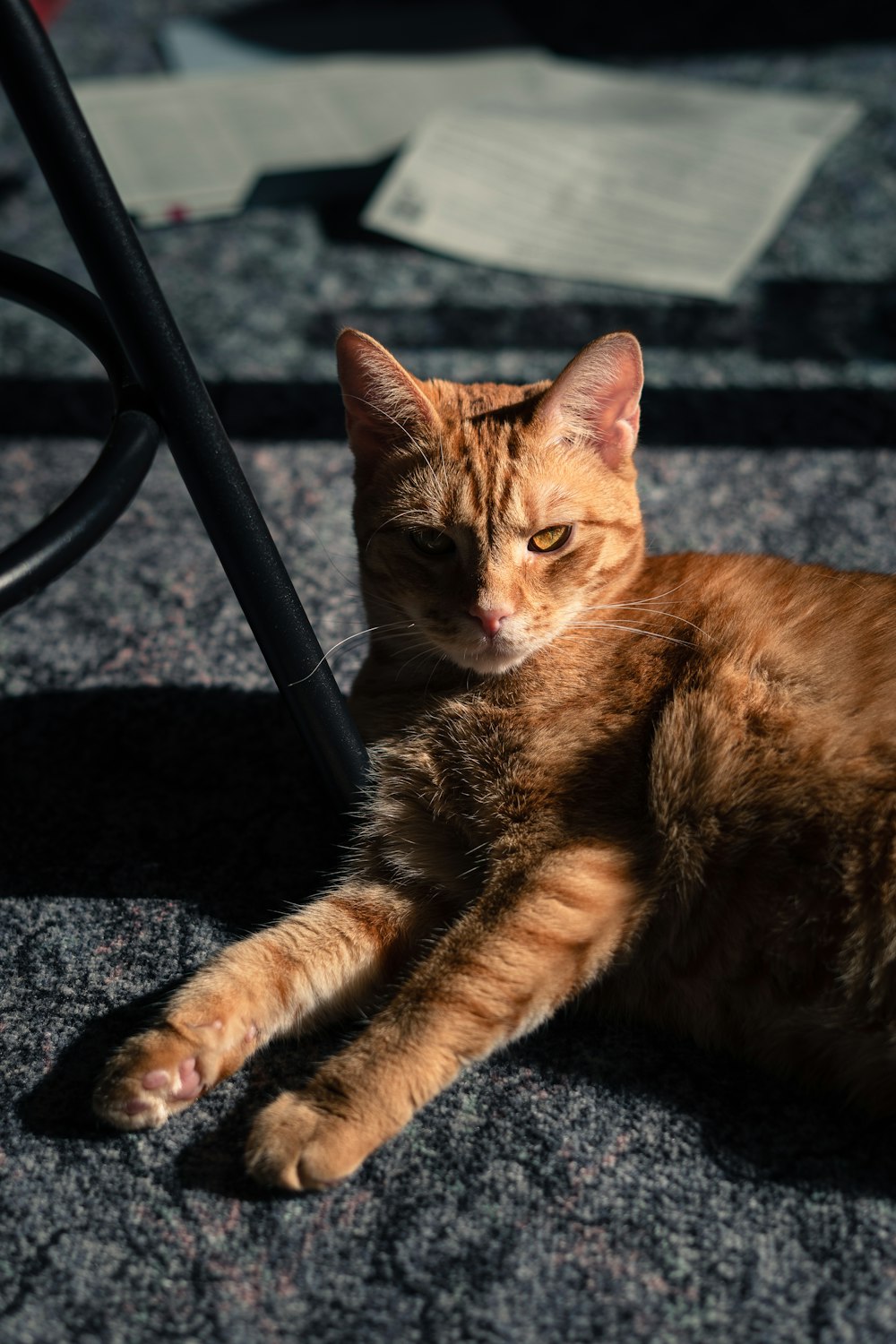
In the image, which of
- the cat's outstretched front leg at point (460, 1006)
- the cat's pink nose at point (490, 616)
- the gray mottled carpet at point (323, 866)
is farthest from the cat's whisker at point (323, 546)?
the cat's outstretched front leg at point (460, 1006)

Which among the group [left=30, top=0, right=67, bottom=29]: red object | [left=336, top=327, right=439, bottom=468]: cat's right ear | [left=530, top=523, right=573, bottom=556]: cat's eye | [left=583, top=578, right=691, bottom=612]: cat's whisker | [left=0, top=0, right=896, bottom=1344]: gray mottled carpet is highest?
[left=30, top=0, right=67, bottom=29]: red object

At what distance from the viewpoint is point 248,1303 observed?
2.53 feet

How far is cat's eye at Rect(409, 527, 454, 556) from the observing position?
1028 millimetres

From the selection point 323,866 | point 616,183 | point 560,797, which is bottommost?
point 323,866

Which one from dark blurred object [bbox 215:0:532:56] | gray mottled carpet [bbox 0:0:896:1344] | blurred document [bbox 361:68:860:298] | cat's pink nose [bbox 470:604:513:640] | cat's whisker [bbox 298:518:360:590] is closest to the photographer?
gray mottled carpet [bbox 0:0:896:1344]

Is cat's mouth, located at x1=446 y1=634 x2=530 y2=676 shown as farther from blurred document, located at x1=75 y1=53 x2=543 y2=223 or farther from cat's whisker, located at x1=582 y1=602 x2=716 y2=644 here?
blurred document, located at x1=75 y1=53 x2=543 y2=223

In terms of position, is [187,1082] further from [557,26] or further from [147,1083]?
[557,26]

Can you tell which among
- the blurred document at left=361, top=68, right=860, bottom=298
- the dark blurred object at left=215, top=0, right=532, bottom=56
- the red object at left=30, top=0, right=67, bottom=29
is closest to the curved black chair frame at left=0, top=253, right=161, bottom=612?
the blurred document at left=361, top=68, right=860, bottom=298

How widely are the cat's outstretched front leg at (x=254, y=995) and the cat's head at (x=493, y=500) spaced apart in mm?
242

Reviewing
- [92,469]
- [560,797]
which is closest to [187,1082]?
[560,797]

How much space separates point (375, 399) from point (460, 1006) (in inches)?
21.3

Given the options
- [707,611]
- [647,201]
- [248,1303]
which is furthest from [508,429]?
[647,201]

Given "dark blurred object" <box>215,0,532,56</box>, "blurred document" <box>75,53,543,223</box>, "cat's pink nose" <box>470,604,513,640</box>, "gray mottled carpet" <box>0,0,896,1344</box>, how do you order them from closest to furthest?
"gray mottled carpet" <box>0,0,896,1344</box> < "cat's pink nose" <box>470,604,513,640</box> < "blurred document" <box>75,53,543,223</box> < "dark blurred object" <box>215,0,532,56</box>

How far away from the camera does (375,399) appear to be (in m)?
1.05
